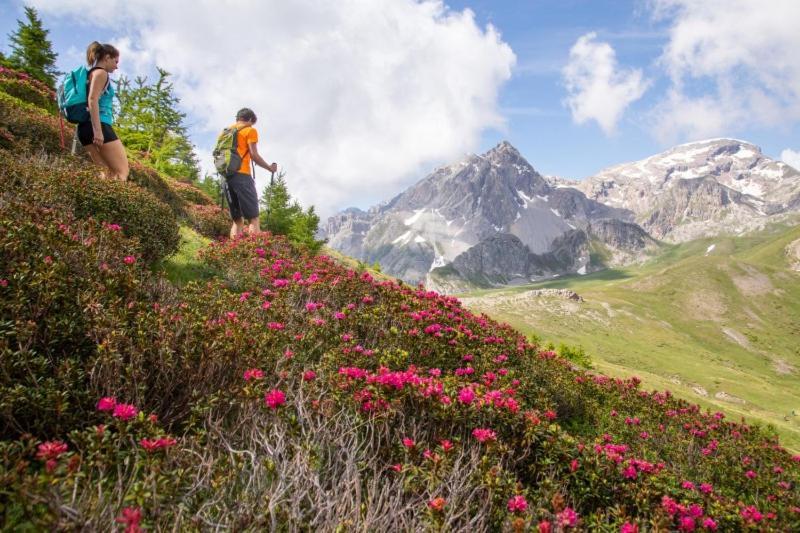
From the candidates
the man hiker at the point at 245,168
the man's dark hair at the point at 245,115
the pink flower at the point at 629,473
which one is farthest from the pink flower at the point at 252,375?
the man's dark hair at the point at 245,115

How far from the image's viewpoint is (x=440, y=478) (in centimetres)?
322

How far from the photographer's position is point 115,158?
980cm

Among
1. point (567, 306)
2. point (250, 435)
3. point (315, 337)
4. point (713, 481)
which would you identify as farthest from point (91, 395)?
point (567, 306)

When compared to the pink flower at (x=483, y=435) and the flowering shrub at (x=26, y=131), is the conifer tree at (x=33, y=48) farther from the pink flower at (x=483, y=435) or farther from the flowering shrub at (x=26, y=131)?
the pink flower at (x=483, y=435)

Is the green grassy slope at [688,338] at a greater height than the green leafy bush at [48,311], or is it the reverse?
the green leafy bush at [48,311]

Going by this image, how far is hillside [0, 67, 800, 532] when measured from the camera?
2.51 metres

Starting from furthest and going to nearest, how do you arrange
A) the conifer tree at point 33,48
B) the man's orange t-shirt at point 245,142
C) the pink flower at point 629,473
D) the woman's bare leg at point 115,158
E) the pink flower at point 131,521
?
1. the conifer tree at point 33,48
2. the man's orange t-shirt at point 245,142
3. the woman's bare leg at point 115,158
4. the pink flower at point 629,473
5. the pink flower at point 131,521

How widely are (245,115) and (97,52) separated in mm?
3465

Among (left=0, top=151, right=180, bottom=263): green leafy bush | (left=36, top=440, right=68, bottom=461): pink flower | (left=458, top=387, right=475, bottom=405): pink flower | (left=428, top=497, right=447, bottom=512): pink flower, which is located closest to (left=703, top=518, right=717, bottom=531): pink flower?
(left=458, top=387, right=475, bottom=405): pink flower

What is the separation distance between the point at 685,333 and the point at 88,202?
20405cm

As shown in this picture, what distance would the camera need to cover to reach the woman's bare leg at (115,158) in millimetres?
9578

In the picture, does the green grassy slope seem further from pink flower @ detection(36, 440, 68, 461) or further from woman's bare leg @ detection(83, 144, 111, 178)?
pink flower @ detection(36, 440, 68, 461)

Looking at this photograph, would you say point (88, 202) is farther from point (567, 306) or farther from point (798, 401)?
point (567, 306)

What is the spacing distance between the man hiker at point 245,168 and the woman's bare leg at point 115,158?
2.41 meters
